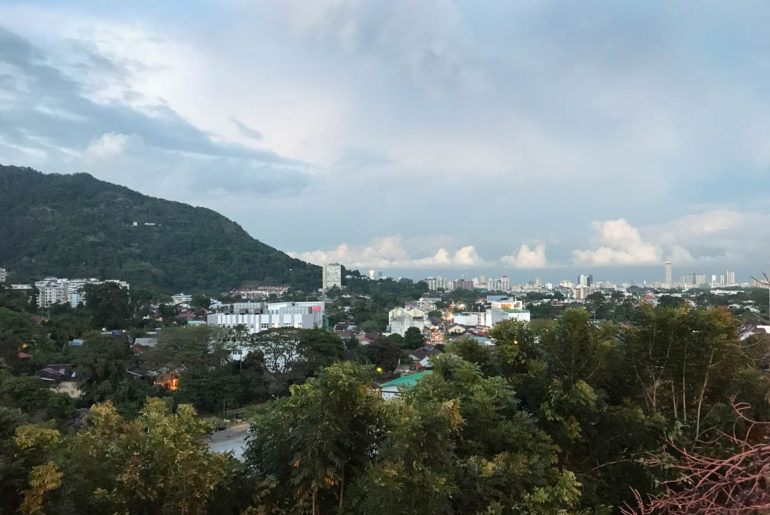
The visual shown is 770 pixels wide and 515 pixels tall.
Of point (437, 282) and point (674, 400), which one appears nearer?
point (674, 400)

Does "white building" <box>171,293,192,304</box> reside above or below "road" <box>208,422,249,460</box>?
above

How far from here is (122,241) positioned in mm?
68812

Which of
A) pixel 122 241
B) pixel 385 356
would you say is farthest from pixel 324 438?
pixel 122 241

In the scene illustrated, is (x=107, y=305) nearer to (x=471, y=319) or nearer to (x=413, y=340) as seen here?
(x=413, y=340)

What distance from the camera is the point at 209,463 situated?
146 inches

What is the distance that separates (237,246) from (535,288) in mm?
62374

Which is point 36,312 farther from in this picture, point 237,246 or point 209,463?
point 237,246

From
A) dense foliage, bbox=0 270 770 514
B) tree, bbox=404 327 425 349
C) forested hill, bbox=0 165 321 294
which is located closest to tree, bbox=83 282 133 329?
tree, bbox=404 327 425 349

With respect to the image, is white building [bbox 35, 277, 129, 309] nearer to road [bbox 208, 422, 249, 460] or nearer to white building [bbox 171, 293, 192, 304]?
white building [bbox 171, 293, 192, 304]

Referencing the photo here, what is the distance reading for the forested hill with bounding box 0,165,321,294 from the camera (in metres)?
56.5

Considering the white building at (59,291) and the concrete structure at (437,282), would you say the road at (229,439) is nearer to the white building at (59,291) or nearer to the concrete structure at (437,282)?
the white building at (59,291)

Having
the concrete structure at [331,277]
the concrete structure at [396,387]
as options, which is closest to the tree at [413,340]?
the concrete structure at [396,387]

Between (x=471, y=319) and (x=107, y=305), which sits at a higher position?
(x=107, y=305)

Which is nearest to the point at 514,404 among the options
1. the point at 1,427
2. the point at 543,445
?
the point at 543,445
